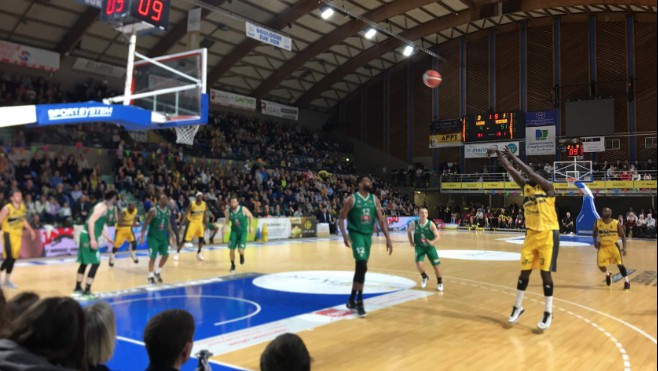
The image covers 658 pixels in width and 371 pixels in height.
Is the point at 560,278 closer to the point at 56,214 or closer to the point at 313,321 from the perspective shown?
the point at 313,321

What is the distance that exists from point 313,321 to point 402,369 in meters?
2.15

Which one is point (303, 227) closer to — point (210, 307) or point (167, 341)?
point (210, 307)

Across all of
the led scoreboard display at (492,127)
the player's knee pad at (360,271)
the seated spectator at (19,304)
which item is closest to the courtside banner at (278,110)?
the led scoreboard display at (492,127)

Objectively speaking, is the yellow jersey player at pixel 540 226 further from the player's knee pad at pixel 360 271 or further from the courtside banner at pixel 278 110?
the courtside banner at pixel 278 110

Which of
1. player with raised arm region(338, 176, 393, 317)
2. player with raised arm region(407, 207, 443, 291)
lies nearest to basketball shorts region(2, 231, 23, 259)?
player with raised arm region(338, 176, 393, 317)

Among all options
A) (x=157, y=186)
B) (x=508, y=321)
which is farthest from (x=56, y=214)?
(x=508, y=321)

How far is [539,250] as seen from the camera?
21.3 ft

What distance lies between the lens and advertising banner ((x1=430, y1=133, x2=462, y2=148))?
3259 cm

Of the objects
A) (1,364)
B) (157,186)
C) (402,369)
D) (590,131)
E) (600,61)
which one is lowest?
(402,369)

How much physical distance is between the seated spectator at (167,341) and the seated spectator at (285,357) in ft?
1.34

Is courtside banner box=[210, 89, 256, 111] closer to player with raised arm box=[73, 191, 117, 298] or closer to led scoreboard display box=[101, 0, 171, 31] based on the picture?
led scoreboard display box=[101, 0, 171, 31]

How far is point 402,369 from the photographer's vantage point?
4.84m

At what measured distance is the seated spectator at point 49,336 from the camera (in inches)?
67.5

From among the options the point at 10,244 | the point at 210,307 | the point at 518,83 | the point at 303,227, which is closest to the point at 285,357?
the point at 210,307
